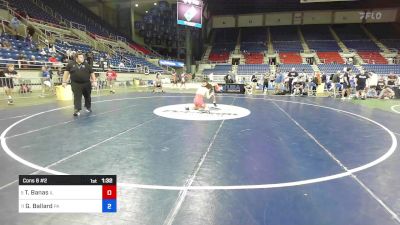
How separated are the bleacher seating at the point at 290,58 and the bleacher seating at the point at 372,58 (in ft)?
28.5

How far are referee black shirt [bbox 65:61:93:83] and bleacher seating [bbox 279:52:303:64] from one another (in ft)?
118

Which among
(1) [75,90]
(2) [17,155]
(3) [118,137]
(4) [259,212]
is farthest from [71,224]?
(1) [75,90]

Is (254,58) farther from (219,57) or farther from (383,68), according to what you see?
(383,68)

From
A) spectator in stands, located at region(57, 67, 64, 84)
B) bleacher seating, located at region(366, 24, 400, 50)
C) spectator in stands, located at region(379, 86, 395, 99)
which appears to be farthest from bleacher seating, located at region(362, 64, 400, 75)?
spectator in stands, located at region(57, 67, 64, 84)

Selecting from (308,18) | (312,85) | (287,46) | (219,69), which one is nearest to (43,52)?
(312,85)

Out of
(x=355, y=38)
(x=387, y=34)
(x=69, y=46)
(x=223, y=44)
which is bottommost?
(x=69, y=46)

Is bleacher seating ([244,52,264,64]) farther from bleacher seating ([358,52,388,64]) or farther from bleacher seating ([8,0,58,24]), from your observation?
bleacher seating ([8,0,58,24])

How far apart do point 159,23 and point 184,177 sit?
3834 cm

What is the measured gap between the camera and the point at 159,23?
3909cm

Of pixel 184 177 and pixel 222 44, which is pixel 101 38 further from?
pixel 184 177

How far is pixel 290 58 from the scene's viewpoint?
40.9m
